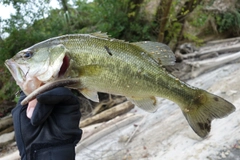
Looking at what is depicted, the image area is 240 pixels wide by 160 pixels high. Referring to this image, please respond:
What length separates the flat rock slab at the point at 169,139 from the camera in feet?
13.3

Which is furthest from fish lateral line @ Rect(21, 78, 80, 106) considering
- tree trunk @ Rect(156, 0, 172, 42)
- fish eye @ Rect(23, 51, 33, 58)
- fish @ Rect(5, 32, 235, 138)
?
tree trunk @ Rect(156, 0, 172, 42)

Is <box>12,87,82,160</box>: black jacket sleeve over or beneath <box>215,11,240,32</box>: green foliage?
over

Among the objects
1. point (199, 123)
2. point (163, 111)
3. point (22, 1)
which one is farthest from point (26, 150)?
point (22, 1)

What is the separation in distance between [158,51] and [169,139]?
9.51ft

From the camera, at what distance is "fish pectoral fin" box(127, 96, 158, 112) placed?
7.29 ft

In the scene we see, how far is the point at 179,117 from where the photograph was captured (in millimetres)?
5395

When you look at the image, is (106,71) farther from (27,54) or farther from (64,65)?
(27,54)

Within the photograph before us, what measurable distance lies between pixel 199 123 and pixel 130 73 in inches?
31.5

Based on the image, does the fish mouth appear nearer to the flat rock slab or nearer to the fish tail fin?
the fish tail fin

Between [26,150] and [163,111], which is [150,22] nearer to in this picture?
[163,111]

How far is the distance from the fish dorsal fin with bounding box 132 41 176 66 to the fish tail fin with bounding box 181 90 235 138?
16.1 inches

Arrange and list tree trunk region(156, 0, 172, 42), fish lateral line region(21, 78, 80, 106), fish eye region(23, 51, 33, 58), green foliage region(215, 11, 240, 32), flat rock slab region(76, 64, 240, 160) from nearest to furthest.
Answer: fish lateral line region(21, 78, 80, 106)
fish eye region(23, 51, 33, 58)
flat rock slab region(76, 64, 240, 160)
tree trunk region(156, 0, 172, 42)
green foliage region(215, 11, 240, 32)

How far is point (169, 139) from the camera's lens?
479 centimetres

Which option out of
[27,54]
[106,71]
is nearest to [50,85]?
[27,54]
